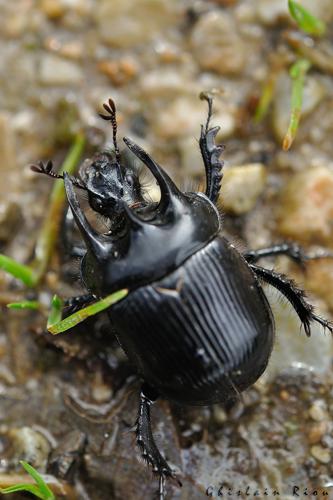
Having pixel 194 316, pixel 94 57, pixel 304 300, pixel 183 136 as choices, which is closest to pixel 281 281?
pixel 304 300

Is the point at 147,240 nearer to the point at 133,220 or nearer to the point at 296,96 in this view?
the point at 133,220

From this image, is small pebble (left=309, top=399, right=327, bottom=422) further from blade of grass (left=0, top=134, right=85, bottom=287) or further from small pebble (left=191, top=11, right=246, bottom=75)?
small pebble (left=191, top=11, right=246, bottom=75)

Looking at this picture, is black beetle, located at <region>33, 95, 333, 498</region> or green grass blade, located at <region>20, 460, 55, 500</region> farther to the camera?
green grass blade, located at <region>20, 460, 55, 500</region>

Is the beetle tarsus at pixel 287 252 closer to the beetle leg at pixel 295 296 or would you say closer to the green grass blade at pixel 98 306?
the beetle leg at pixel 295 296

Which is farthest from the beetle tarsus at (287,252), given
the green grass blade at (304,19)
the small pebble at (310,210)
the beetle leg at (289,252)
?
the green grass blade at (304,19)

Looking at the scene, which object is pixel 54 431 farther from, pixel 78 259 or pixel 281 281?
pixel 281 281

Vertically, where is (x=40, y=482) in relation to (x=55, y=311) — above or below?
below

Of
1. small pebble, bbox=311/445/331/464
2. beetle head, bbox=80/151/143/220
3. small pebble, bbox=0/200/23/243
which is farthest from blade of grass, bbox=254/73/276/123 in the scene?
small pebble, bbox=311/445/331/464

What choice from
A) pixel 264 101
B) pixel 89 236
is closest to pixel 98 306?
pixel 89 236

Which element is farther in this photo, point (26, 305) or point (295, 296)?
point (26, 305)
